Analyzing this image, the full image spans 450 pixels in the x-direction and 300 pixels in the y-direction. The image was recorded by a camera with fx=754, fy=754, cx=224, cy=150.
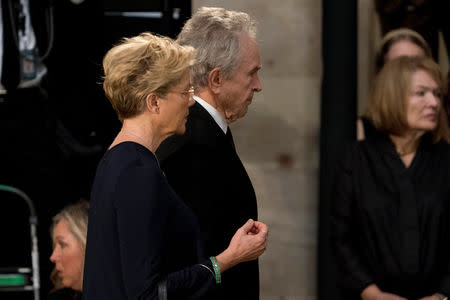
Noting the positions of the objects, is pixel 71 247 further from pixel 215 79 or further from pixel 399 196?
pixel 399 196

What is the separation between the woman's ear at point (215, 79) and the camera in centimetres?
217

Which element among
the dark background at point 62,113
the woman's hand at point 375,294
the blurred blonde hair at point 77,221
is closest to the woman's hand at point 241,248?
the blurred blonde hair at point 77,221

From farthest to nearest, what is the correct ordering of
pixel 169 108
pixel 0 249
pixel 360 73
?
pixel 360 73
pixel 0 249
pixel 169 108

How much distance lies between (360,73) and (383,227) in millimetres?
1226

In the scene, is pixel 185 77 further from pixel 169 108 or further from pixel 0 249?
pixel 0 249

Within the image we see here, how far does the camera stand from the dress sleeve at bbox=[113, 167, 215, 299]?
185cm

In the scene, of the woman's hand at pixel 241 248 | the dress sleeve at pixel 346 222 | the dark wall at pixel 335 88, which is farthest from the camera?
the dark wall at pixel 335 88

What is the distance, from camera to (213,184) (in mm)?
2080

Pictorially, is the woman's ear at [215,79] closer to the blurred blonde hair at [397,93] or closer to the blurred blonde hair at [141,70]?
the blurred blonde hair at [141,70]

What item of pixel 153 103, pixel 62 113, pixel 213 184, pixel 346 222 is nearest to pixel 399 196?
pixel 346 222

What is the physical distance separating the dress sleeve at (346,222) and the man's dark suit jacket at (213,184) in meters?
1.32

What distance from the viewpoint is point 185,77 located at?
1936 millimetres

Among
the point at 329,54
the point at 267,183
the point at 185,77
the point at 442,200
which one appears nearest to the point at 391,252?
the point at 442,200

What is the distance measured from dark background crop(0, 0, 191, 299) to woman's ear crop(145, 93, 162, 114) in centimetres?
177
